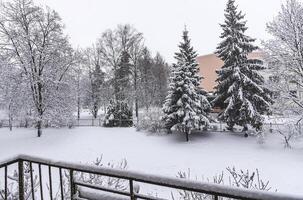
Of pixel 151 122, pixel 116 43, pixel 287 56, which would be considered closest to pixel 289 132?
pixel 287 56

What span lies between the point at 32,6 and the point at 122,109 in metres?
12.2

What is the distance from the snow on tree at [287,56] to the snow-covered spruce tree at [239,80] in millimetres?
2294

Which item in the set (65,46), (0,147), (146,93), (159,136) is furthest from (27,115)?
(146,93)

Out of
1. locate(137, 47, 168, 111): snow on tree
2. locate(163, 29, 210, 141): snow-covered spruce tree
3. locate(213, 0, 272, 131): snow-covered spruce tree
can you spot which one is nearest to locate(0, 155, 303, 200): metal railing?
locate(163, 29, 210, 141): snow-covered spruce tree

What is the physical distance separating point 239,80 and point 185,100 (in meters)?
3.95

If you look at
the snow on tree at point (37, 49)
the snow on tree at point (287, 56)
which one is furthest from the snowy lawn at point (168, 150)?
the snow on tree at point (287, 56)

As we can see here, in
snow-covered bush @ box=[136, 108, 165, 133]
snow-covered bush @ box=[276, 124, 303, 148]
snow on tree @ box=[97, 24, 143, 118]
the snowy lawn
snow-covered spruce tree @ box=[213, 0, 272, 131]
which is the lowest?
the snowy lawn

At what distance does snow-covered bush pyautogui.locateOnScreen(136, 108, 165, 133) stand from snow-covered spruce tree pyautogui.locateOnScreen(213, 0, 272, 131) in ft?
15.3

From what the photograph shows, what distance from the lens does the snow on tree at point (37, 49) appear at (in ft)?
77.1

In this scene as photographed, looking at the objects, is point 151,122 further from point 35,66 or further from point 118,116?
point 35,66

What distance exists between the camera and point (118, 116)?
30.8 m

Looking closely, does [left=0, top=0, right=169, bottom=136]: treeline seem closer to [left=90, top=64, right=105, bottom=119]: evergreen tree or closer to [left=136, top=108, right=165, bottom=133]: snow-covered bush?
[left=136, top=108, right=165, bottom=133]: snow-covered bush

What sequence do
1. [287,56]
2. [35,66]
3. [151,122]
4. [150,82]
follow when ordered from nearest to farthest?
[287,56] → [35,66] → [151,122] → [150,82]

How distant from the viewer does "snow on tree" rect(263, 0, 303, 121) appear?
19406 mm
